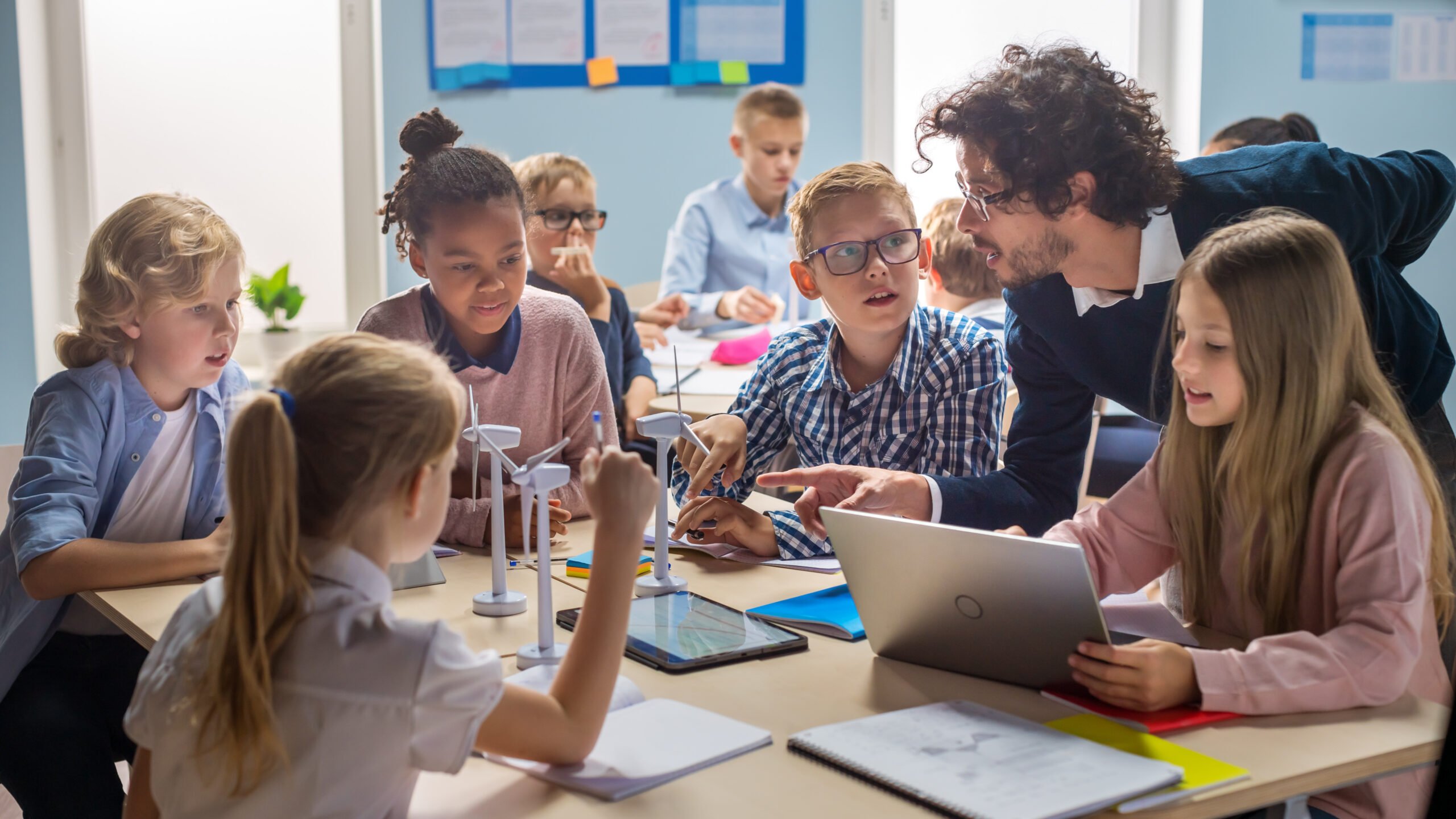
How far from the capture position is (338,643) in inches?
35.7

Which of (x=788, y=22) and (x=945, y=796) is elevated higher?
(x=788, y=22)

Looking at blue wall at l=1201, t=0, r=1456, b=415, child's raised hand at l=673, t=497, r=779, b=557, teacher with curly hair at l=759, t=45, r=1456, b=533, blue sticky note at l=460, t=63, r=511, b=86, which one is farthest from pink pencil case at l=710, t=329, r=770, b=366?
blue wall at l=1201, t=0, r=1456, b=415

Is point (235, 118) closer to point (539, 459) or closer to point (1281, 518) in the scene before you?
point (539, 459)

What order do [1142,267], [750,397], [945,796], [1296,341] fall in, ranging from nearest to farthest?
[945,796], [1296,341], [1142,267], [750,397]

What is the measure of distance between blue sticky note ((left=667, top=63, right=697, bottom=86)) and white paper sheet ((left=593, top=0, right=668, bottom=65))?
67 millimetres

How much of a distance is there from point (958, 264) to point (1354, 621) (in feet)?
6.79

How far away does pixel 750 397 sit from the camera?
2.16m

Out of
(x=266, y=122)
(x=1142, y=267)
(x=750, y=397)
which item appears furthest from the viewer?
(x=266, y=122)

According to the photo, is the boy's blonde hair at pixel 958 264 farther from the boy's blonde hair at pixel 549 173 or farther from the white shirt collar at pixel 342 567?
the white shirt collar at pixel 342 567

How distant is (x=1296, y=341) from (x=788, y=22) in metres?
3.36

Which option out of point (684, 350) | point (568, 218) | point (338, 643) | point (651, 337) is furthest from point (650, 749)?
point (651, 337)

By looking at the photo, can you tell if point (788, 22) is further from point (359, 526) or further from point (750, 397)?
point (359, 526)

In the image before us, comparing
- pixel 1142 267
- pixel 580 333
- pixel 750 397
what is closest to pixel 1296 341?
pixel 1142 267

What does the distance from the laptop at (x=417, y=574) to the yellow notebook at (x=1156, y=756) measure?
908 millimetres
